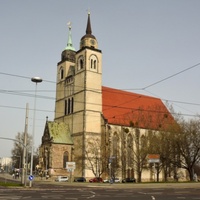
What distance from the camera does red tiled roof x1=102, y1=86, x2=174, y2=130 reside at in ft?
176

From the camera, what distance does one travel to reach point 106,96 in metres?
60.5

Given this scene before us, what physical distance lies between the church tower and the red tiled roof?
2.63 meters

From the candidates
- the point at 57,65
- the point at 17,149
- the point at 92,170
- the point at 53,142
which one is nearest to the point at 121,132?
the point at 92,170

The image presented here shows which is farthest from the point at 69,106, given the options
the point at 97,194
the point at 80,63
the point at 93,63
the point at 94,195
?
the point at 94,195

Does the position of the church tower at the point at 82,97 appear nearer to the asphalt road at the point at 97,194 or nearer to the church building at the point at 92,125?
the church building at the point at 92,125

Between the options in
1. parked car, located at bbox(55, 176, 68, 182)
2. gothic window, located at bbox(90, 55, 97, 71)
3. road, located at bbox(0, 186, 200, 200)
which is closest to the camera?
road, located at bbox(0, 186, 200, 200)

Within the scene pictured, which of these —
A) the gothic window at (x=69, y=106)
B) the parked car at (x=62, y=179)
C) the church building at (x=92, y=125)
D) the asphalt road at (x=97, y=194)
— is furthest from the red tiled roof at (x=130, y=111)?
the asphalt road at (x=97, y=194)

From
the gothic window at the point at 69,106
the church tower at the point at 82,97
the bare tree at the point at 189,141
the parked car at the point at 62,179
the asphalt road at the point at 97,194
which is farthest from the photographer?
the gothic window at the point at 69,106

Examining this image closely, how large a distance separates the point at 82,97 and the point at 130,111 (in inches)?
418

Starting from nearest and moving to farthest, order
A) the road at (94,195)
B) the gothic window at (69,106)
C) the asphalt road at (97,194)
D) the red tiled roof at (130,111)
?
the road at (94,195) < the asphalt road at (97,194) < the red tiled roof at (130,111) < the gothic window at (69,106)

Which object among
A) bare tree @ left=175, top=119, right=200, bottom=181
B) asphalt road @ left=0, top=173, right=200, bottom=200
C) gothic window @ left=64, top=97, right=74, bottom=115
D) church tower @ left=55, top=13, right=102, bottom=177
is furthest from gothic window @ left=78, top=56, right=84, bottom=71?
asphalt road @ left=0, top=173, right=200, bottom=200

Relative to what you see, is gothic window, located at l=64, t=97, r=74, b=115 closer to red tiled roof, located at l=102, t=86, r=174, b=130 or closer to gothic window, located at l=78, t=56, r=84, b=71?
red tiled roof, located at l=102, t=86, r=174, b=130

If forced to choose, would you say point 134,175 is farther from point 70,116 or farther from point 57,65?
point 57,65

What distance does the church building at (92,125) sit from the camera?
176 feet
